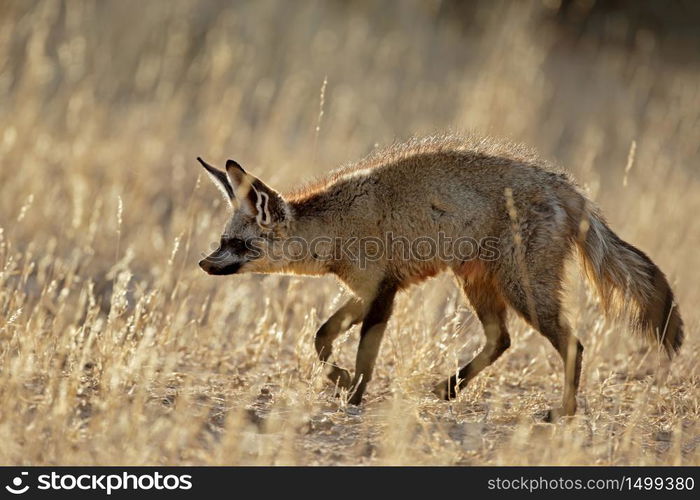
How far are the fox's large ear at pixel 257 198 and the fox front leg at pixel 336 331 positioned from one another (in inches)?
30.0

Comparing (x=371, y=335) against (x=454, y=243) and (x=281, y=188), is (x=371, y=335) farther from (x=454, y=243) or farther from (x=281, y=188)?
(x=281, y=188)

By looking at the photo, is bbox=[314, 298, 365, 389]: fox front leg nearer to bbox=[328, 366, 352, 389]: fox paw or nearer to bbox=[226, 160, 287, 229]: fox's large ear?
bbox=[328, 366, 352, 389]: fox paw

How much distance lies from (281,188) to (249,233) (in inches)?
173

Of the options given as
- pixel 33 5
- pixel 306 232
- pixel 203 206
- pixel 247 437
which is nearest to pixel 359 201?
pixel 306 232

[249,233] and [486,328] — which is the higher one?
[249,233]

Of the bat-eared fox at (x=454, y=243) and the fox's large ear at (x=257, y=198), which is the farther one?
the fox's large ear at (x=257, y=198)

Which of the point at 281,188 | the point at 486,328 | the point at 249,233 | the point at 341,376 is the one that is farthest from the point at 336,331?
the point at 281,188

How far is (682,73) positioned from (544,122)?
4.67 m

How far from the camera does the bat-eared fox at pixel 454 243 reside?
5750 millimetres

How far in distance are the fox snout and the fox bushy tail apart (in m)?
2.23

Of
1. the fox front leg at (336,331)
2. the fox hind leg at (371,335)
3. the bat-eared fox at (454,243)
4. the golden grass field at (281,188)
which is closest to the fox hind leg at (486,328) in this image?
the bat-eared fox at (454,243)

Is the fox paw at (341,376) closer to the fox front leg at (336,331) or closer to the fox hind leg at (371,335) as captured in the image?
the fox front leg at (336,331)

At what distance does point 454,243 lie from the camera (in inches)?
234

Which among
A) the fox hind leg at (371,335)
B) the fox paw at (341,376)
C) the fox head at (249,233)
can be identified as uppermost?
the fox head at (249,233)
